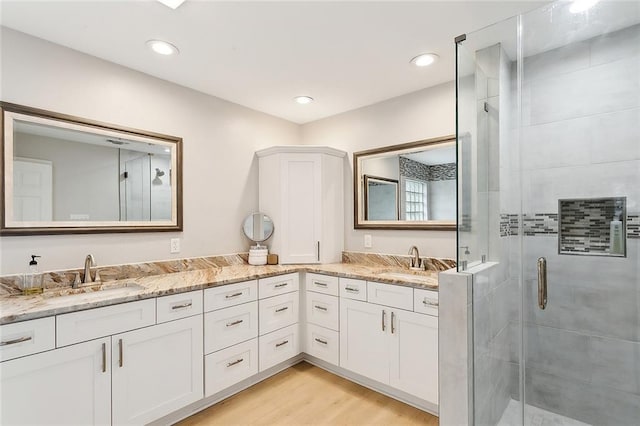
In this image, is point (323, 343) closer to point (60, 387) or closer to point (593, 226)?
point (60, 387)

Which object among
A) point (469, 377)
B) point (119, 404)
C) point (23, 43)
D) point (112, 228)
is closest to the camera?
point (469, 377)

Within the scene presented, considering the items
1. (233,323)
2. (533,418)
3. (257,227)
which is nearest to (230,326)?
(233,323)

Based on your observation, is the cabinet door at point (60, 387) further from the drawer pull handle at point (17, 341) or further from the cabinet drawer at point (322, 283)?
the cabinet drawer at point (322, 283)

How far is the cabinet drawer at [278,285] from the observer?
2.56 meters

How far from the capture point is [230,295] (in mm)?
2332

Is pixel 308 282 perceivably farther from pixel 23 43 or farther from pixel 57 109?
pixel 23 43

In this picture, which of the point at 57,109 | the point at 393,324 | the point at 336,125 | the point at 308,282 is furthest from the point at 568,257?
the point at 57,109

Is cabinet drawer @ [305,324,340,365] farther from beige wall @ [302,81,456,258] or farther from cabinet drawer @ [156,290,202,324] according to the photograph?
cabinet drawer @ [156,290,202,324]

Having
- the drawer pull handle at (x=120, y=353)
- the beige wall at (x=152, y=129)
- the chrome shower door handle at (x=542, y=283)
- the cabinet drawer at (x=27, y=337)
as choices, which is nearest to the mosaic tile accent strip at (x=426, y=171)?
the chrome shower door handle at (x=542, y=283)

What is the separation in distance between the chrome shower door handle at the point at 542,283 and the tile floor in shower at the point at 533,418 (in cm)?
58

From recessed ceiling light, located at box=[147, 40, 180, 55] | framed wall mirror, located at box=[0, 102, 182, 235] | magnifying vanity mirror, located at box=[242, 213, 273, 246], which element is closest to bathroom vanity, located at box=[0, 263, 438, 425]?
magnifying vanity mirror, located at box=[242, 213, 273, 246]

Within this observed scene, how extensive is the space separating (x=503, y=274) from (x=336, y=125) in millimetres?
2250

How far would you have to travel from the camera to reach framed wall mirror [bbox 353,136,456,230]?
2.65 m

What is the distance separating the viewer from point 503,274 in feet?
6.11
